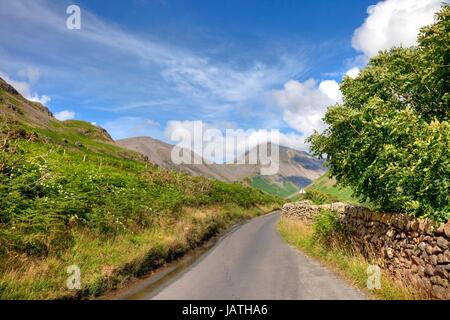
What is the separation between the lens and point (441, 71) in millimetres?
12164

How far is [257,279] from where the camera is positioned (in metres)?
12.5

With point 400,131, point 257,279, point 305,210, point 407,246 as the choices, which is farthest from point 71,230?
point 305,210

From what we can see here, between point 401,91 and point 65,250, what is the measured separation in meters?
13.8

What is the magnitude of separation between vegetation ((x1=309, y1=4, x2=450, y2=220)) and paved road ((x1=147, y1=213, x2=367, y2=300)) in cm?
354

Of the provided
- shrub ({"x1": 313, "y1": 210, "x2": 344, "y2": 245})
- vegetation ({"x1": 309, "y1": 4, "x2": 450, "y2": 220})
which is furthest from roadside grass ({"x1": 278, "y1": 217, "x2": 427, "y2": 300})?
vegetation ({"x1": 309, "y1": 4, "x2": 450, "y2": 220})

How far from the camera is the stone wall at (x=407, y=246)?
8.90m

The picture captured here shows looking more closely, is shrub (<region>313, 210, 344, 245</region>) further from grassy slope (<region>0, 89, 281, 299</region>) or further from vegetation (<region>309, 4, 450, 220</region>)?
grassy slope (<region>0, 89, 281, 299</region>)

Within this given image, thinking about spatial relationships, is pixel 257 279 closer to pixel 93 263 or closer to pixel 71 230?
pixel 93 263

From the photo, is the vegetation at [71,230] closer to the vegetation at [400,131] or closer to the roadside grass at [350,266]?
the roadside grass at [350,266]

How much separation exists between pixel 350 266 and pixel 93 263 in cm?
891

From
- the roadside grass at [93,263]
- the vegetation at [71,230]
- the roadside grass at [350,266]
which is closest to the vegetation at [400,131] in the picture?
the roadside grass at [350,266]

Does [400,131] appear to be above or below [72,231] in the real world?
above

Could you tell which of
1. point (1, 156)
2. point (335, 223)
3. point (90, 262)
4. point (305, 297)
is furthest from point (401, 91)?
point (1, 156)
